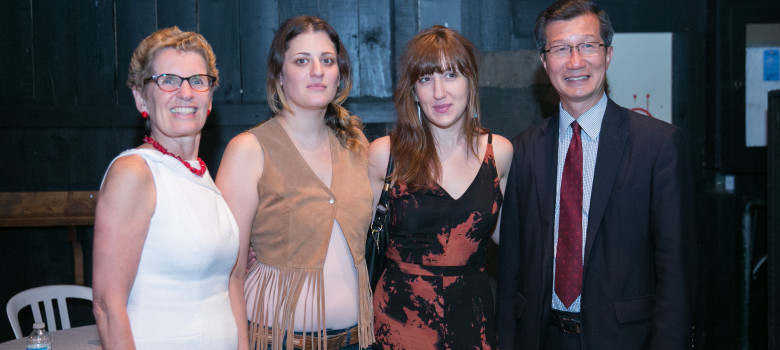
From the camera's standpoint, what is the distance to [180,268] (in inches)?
66.4

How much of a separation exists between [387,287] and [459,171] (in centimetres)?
51

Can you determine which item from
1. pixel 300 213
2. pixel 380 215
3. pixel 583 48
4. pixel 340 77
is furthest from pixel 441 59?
pixel 300 213

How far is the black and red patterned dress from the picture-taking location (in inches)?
87.3

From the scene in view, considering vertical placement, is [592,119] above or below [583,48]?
below

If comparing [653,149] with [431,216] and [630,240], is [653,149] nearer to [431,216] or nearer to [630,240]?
[630,240]

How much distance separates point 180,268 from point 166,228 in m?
0.12

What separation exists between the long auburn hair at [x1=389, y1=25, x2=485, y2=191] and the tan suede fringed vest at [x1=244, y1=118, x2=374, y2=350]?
28cm

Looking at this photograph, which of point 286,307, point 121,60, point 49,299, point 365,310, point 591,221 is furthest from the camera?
point 121,60

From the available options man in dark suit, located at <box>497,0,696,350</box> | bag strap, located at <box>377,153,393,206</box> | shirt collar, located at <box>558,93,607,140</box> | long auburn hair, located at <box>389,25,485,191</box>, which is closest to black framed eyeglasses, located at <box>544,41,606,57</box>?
man in dark suit, located at <box>497,0,696,350</box>

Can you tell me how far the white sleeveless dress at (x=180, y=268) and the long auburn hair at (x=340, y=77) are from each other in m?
0.58

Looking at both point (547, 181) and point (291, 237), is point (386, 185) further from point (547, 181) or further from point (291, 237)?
point (547, 181)

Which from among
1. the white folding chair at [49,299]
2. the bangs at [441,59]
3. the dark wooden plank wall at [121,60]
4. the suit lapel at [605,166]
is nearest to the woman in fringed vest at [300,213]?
the bangs at [441,59]

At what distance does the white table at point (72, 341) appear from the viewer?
2.45m

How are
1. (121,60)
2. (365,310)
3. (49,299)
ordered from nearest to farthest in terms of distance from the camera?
(365,310)
(49,299)
(121,60)
